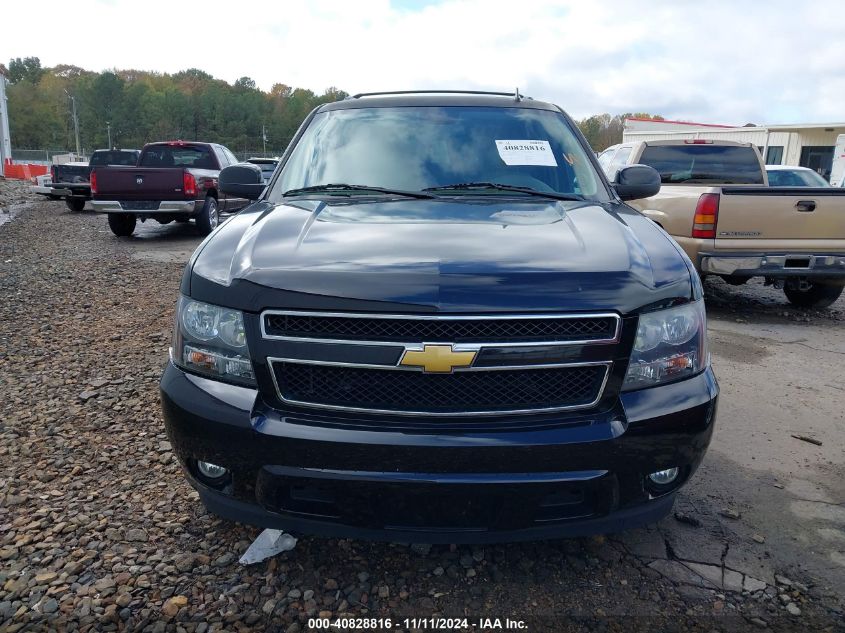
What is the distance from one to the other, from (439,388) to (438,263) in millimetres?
400

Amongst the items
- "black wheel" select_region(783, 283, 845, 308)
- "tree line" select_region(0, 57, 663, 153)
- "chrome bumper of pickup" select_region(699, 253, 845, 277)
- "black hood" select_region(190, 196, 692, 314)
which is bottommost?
"black wheel" select_region(783, 283, 845, 308)

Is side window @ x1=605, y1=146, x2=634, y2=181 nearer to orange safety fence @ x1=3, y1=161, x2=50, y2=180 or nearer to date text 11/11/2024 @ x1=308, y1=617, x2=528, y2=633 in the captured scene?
date text 11/11/2024 @ x1=308, y1=617, x2=528, y2=633

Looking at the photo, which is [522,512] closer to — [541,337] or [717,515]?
[541,337]

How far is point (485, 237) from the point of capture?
7.72ft

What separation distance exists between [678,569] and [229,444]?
170 centimetres

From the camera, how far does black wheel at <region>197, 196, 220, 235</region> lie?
486 inches

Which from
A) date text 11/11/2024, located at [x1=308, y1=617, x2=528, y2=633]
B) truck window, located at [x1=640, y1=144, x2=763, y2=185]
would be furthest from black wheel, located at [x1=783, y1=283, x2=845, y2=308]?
date text 11/11/2024, located at [x1=308, y1=617, x2=528, y2=633]

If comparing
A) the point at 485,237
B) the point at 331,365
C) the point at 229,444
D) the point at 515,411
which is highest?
the point at 485,237

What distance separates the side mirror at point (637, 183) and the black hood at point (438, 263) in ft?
3.55

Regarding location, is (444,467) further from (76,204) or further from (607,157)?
(76,204)

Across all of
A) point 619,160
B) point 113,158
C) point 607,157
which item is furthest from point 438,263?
point 113,158

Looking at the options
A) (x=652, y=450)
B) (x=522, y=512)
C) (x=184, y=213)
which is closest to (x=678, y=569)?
(x=652, y=450)

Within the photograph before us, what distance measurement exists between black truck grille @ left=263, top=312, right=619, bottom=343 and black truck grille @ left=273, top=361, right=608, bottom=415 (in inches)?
3.8

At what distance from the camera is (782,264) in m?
6.29
